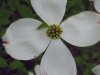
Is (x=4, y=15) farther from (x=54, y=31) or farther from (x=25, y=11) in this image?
(x=54, y=31)


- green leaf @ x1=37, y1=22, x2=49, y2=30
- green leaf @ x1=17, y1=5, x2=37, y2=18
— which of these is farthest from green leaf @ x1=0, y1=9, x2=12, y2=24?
green leaf @ x1=37, y1=22, x2=49, y2=30

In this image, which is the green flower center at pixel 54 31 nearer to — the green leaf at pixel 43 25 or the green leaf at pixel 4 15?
the green leaf at pixel 43 25

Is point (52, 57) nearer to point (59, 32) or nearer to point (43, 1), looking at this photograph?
point (59, 32)

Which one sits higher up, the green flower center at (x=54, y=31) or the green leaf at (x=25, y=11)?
the green leaf at (x=25, y=11)

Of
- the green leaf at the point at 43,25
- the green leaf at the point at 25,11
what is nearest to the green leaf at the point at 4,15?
the green leaf at the point at 25,11

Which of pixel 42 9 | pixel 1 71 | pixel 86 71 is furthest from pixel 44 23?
pixel 1 71

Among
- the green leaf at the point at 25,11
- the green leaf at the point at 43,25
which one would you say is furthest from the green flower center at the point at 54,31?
the green leaf at the point at 25,11

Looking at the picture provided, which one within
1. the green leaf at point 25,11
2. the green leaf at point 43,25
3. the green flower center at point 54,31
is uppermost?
the green leaf at point 43,25

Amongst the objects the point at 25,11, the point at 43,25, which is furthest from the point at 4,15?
the point at 43,25

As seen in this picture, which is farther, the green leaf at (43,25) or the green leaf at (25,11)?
the green leaf at (25,11)
